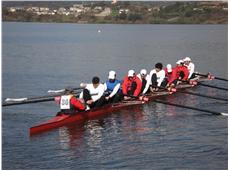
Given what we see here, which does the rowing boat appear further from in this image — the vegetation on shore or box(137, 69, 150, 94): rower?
the vegetation on shore

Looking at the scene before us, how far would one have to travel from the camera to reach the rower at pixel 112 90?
17.3m

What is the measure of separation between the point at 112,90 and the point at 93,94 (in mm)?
1293

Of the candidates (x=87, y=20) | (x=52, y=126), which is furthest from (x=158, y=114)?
(x=87, y=20)

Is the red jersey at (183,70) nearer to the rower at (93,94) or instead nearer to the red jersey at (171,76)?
the red jersey at (171,76)

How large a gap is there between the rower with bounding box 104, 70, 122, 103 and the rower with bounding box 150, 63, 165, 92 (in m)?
2.58

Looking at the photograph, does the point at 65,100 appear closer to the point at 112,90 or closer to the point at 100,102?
the point at 100,102

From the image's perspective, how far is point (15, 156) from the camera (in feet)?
41.9

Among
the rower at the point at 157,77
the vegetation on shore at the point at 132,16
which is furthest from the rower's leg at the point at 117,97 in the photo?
the vegetation on shore at the point at 132,16

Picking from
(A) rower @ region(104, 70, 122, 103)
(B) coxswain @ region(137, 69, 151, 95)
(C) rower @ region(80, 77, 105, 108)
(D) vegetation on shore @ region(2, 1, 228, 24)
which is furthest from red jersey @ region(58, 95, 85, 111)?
(D) vegetation on shore @ region(2, 1, 228, 24)

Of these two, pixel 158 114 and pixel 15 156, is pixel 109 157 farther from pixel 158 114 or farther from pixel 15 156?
pixel 158 114

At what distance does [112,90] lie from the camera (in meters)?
17.5

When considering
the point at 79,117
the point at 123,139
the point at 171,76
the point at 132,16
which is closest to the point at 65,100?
the point at 79,117

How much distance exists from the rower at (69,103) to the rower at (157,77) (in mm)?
4839

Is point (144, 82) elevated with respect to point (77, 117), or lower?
elevated
